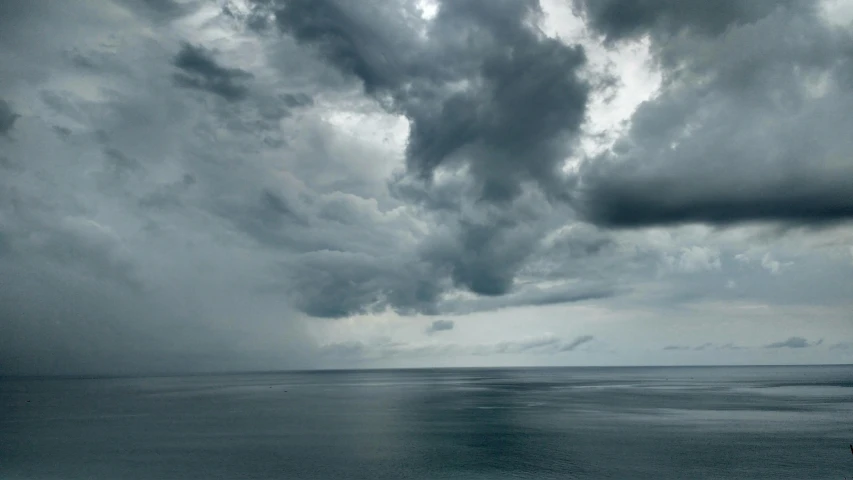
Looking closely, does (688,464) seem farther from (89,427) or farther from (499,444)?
(89,427)

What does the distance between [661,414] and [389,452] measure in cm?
6013

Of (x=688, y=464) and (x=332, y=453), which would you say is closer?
(x=688, y=464)

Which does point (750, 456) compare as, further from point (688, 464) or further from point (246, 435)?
point (246, 435)

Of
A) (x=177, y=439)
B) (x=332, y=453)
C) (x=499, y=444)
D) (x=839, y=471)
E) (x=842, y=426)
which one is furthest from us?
(x=842, y=426)

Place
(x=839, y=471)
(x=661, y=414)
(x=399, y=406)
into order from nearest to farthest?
(x=839, y=471), (x=661, y=414), (x=399, y=406)

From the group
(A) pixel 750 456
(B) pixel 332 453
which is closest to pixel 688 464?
(A) pixel 750 456

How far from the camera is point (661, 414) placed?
100375 mm

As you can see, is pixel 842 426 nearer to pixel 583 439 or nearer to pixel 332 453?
pixel 583 439

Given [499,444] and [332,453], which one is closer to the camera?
[332,453]

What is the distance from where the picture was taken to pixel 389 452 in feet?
208

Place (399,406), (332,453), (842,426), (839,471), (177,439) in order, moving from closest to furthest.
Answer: (839,471) → (332,453) → (177,439) → (842,426) → (399,406)

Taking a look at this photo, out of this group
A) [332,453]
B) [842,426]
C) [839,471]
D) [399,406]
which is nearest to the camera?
[839,471]

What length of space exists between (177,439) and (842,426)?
9583 centimetres

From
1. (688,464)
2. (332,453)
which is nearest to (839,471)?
(688,464)
